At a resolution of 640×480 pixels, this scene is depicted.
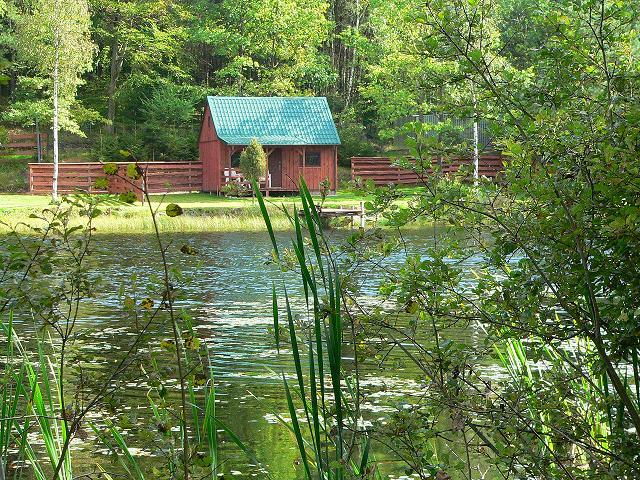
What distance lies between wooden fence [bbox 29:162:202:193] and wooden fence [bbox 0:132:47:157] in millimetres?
4025

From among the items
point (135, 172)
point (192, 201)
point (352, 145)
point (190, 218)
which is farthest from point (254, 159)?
point (135, 172)

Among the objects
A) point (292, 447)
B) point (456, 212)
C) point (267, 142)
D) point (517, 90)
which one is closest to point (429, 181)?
point (456, 212)

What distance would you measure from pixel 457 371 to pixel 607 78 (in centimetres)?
112

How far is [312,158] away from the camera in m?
37.3

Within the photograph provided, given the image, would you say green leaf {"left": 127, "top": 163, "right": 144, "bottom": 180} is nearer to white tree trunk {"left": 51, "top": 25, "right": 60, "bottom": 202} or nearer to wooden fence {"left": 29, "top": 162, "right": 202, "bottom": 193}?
white tree trunk {"left": 51, "top": 25, "right": 60, "bottom": 202}

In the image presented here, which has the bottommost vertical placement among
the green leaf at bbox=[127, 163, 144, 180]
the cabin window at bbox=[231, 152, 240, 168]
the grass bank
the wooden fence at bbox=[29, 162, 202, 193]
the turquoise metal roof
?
the grass bank

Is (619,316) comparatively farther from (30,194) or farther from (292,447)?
(30,194)

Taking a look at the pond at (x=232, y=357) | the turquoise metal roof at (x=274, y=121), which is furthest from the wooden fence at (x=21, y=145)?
the pond at (x=232, y=357)

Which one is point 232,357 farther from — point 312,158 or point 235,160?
point 235,160

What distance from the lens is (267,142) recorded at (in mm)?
35844

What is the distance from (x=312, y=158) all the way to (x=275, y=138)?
69.8 inches

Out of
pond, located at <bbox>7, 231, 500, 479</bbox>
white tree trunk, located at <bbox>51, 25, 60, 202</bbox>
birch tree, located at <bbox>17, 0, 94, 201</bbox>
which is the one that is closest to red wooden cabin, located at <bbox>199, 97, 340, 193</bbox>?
birch tree, located at <bbox>17, 0, 94, 201</bbox>

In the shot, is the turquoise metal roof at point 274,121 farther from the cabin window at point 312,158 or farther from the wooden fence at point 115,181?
the wooden fence at point 115,181

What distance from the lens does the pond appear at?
23.6 ft
